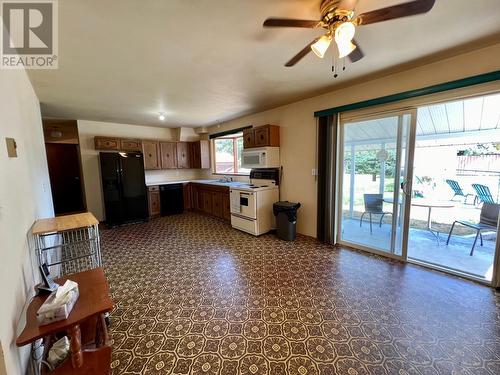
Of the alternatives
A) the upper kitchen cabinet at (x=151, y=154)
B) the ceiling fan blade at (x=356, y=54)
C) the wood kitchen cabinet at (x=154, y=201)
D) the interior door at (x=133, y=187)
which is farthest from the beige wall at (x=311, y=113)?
the wood kitchen cabinet at (x=154, y=201)

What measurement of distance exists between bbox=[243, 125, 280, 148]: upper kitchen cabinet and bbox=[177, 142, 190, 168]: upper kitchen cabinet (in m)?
2.73

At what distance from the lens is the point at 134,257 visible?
317cm

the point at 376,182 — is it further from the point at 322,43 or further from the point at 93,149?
the point at 93,149

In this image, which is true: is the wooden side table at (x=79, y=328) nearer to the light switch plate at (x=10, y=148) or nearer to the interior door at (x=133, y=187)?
the light switch plate at (x=10, y=148)

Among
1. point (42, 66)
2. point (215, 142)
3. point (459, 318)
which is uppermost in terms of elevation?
point (42, 66)

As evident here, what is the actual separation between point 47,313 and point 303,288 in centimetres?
214

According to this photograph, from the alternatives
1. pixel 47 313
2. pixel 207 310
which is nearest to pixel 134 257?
pixel 207 310

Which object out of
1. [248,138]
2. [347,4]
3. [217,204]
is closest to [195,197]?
[217,204]

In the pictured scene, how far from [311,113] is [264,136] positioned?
3.21 ft

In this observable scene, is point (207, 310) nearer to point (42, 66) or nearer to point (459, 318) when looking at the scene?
point (459, 318)

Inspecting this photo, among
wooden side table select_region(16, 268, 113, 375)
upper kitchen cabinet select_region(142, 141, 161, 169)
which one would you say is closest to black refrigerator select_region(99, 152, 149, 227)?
upper kitchen cabinet select_region(142, 141, 161, 169)

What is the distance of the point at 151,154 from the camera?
Answer: 5688 millimetres

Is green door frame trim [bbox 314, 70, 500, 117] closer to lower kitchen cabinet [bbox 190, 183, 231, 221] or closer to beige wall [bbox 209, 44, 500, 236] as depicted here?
beige wall [bbox 209, 44, 500, 236]

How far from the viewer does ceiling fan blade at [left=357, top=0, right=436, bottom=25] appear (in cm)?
116
